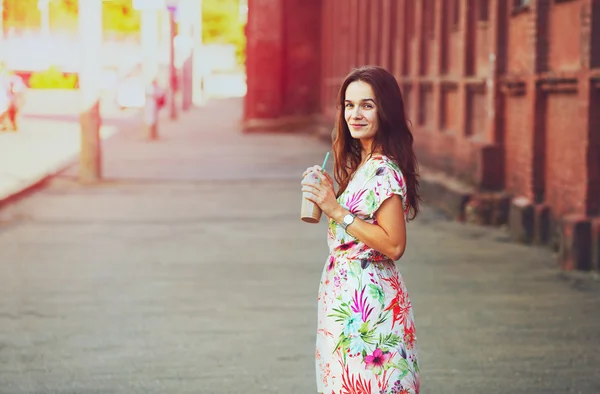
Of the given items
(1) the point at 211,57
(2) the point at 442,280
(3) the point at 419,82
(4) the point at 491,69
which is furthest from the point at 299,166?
(1) the point at 211,57

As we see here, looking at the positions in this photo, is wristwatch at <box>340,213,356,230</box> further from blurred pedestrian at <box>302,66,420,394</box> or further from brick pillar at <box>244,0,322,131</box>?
brick pillar at <box>244,0,322,131</box>

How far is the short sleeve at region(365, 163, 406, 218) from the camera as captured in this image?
4.21 meters

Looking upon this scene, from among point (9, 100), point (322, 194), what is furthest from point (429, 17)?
point (322, 194)

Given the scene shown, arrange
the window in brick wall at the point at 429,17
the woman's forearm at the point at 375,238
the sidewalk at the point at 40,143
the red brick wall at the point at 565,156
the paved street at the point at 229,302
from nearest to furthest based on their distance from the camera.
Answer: the woman's forearm at the point at 375,238
the paved street at the point at 229,302
the red brick wall at the point at 565,156
the sidewalk at the point at 40,143
the window in brick wall at the point at 429,17

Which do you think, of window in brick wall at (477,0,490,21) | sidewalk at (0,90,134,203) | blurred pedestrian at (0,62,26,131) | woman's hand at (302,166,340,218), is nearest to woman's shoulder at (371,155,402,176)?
woman's hand at (302,166,340,218)

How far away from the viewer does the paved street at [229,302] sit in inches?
270

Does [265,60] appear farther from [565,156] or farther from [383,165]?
[383,165]

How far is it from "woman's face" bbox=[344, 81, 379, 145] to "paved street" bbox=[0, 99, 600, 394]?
2.49m

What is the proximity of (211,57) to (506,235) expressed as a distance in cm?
8885

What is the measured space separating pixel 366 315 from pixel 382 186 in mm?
421

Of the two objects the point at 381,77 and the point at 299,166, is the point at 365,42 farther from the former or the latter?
the point at 381,77

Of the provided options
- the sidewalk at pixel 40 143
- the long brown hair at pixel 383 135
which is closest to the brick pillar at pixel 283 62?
the sidewalk at pixel 40 143

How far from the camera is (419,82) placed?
19984mm

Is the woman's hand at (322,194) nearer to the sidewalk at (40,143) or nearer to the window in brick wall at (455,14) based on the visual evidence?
the sidewalk at (40,143)
